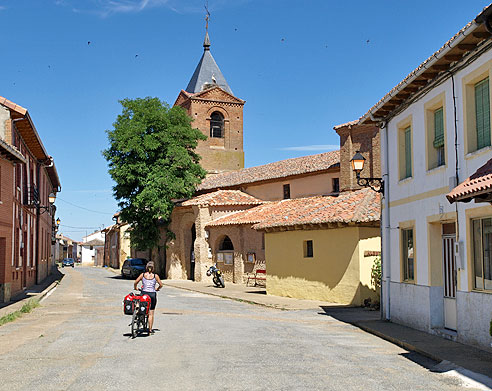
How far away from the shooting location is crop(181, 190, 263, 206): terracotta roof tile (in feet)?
120

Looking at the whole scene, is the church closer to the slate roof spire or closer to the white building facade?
the slate roof spire

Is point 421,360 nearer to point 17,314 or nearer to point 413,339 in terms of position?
point 413,339

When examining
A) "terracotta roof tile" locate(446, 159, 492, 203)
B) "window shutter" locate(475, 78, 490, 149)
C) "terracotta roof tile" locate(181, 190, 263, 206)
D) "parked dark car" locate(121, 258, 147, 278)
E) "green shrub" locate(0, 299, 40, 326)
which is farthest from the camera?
"parked dark car" locate(121, 258, 147, 278)

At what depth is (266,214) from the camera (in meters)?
31.5

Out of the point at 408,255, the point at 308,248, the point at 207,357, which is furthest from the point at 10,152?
the point at 408,255

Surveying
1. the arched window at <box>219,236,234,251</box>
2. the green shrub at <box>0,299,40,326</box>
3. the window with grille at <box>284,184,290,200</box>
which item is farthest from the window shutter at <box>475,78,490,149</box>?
the window with grille at <box>284,184,290,200</box>

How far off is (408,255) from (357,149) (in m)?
18.0

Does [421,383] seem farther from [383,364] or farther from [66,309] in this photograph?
[66,309]

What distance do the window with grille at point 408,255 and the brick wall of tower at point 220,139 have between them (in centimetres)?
4049

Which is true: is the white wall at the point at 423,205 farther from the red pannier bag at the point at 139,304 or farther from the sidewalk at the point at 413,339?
the red pannier bag at the point at 139,304

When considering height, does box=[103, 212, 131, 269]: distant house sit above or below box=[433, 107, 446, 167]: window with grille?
below

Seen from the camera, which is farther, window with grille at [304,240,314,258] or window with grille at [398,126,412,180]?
window with grille at [304,240,314,258]

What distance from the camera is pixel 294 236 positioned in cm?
2344

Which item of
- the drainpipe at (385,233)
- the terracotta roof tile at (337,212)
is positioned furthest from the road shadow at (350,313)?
the terracotta roof tile at (337,212)
